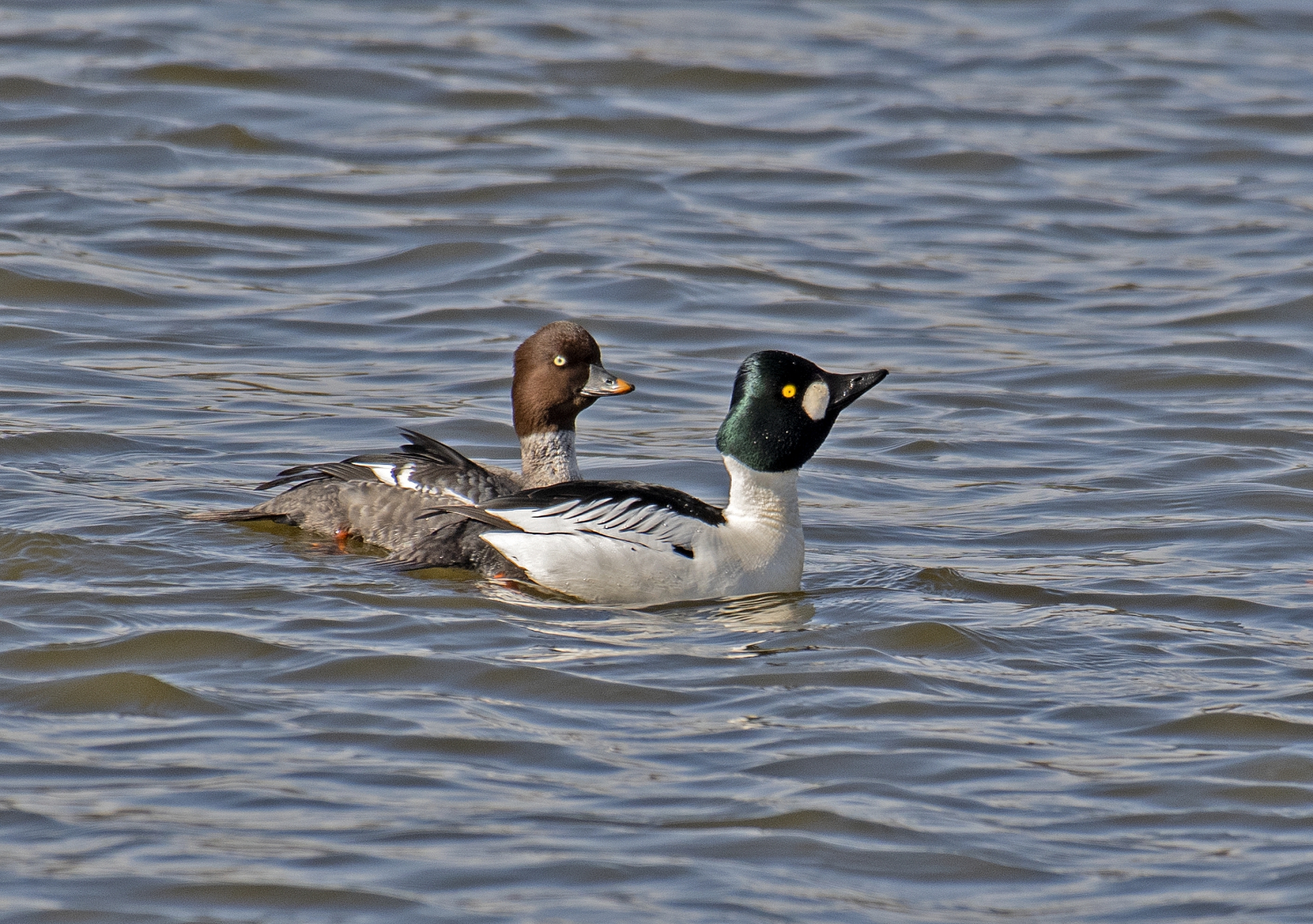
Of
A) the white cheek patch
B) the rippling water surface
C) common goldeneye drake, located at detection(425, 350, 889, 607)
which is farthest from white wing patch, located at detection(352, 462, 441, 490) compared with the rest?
the white cheek patch

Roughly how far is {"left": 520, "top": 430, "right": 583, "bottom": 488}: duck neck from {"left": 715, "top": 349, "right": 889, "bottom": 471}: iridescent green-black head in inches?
38.2

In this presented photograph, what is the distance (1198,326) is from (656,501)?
A: 675cm

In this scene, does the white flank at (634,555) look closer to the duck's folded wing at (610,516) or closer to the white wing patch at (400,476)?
the duck's folded wing at (610,516)

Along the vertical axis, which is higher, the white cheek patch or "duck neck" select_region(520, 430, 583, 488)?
the white cheek patch

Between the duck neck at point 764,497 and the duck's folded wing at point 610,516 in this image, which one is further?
the duck neck at point 764,497

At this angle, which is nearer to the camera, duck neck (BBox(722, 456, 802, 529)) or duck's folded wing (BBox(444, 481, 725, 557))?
duck's folded wing (BBox(444, 481, 725, 557))

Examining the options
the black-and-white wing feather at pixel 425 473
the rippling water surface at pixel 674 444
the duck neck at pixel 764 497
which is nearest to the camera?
the rippling water surface at pixel 674 444

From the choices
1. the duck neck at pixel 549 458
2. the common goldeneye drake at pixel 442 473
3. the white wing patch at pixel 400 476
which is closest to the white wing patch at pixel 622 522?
the common goldeneye drake at pixel 442 473

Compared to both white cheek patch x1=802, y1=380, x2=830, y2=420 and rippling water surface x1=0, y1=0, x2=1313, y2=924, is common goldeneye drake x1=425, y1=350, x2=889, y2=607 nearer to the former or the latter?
white cheek patch x1=802, y1=380, x2=830, y2=420

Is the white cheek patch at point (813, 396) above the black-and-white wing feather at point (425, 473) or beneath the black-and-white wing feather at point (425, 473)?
above

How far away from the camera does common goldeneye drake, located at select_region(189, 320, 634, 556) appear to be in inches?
328

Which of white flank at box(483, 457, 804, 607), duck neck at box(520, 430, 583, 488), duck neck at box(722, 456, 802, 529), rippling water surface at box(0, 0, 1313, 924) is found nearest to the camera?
rippling water surface at box(0, 0, 1313, 924)

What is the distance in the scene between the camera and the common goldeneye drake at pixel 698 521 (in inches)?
307

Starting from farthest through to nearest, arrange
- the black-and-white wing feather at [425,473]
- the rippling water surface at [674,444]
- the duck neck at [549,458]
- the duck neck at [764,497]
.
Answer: the duck neck at [549,458] → the black-and-white wing feather at [425,473] → the duck neck at [764,497] → the rippling water surface at [674,444]
